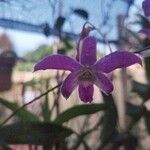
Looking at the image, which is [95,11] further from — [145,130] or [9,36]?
[145,130]

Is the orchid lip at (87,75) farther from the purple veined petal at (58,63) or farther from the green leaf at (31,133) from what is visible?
the green leaf at (31,133)

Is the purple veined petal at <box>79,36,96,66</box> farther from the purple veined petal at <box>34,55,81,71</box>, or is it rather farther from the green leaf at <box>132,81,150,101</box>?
the green leaf at <box>132,81,150,101</box>

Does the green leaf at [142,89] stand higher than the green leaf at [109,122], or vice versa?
the green leaf at [142,89]

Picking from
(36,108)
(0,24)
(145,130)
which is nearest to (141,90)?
(145,130)

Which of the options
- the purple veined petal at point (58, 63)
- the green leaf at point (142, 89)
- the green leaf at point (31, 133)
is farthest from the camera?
the green leaf at point (142, 89)

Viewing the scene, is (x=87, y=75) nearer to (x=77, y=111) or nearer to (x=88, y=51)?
(x=88, y=51)

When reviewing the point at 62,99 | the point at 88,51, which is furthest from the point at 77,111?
the point at 88,51

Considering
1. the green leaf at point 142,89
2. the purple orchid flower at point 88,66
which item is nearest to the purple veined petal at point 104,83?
the purple orchid flower at point 88,66
